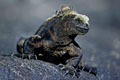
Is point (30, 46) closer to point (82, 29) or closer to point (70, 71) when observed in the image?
point (70, 71)

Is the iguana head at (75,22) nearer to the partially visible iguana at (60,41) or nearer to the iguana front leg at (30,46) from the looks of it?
the partially visible iguana at (60,41)

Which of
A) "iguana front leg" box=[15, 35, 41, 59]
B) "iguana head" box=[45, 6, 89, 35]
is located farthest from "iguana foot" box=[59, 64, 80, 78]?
"iguana front leg" box=[15, 35, 41, 59]

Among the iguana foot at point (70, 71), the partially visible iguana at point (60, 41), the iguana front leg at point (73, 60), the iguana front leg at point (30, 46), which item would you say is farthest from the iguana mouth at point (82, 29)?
the iguana front leg at point (30, 46)

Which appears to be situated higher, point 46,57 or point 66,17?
point 66,17

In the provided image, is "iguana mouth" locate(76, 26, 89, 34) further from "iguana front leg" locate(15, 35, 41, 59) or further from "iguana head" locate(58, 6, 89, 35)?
"iguana front leg" locate(15, 35, 41, 59)

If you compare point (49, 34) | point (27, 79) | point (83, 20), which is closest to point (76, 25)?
point (83, 20)

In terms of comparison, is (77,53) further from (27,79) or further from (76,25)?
(27,79)
